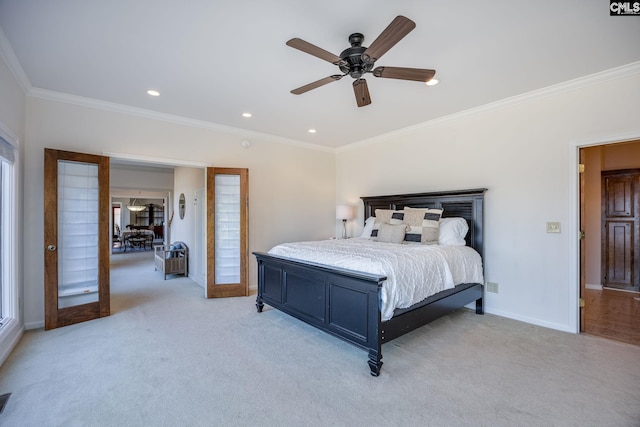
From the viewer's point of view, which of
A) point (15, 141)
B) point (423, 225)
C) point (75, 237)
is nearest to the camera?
point (15, 141)

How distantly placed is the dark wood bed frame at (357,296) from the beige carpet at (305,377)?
0.24 m

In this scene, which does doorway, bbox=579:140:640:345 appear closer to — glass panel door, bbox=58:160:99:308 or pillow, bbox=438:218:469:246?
pillow, bbox=438:218:469:246

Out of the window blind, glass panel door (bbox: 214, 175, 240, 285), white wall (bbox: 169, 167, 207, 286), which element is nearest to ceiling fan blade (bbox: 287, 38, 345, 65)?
the window blind

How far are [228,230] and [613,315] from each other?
535cm

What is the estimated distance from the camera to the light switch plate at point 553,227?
10.5 ft

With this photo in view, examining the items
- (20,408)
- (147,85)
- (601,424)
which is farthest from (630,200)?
(20,408)

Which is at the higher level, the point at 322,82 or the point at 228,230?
the point at 322,82

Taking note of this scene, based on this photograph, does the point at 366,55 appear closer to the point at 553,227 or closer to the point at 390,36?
the point at 390,36

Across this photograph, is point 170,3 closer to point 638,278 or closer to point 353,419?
point 353,419

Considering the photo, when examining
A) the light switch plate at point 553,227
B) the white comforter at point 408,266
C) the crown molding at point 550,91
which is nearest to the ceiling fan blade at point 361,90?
the white comforter at point 408,266

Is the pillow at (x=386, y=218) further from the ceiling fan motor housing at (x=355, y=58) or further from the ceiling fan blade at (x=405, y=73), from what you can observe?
the ceiling fan motor housing at (x=355, y=58)

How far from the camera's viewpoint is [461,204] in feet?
13.0

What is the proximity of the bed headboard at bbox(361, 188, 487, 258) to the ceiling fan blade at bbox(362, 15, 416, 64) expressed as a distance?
2493mm

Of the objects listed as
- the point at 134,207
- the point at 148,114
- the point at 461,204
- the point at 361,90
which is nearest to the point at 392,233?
the point at 461,204
